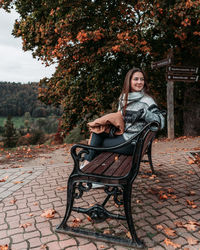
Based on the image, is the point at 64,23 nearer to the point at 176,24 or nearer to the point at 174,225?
the point at 176,24

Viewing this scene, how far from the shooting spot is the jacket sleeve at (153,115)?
10.4 feet

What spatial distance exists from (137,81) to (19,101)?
55464 mm

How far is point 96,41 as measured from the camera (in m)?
A: 8.09

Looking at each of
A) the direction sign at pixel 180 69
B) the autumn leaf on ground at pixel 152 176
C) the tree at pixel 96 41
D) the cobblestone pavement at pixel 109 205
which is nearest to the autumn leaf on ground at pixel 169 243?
Answer: the cobblestone pavement at pixel 109 205

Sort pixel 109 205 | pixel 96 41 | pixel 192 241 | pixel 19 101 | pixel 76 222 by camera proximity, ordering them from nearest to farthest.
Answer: pixel 192 241 < pixel 76 222 < pixel 109 205 < pixel 96 41 < pixel 19 101

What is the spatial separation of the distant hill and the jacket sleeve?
44.9 m

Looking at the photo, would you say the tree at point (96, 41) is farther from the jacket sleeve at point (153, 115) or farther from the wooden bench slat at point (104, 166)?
the wooden bench slat at point (104, 166)

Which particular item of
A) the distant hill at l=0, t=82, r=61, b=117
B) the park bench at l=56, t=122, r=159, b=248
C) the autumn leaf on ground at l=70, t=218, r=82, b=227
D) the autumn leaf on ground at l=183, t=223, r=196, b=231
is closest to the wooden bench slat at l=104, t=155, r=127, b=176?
the park bench at l=56, t=122, r=159, b=248

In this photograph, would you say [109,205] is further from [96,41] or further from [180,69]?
[96,41]

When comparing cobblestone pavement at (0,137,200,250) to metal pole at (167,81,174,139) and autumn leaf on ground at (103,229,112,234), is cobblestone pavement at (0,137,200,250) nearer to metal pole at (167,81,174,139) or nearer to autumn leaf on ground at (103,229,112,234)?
autumn leaf on ground at (103,229,112,234)

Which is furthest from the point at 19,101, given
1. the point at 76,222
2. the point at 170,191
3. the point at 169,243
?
the point at 169,243

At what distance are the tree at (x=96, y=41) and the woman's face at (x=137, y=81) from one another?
3649 millimetres

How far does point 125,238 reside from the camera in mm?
2303

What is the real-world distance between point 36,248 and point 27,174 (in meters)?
2.53
